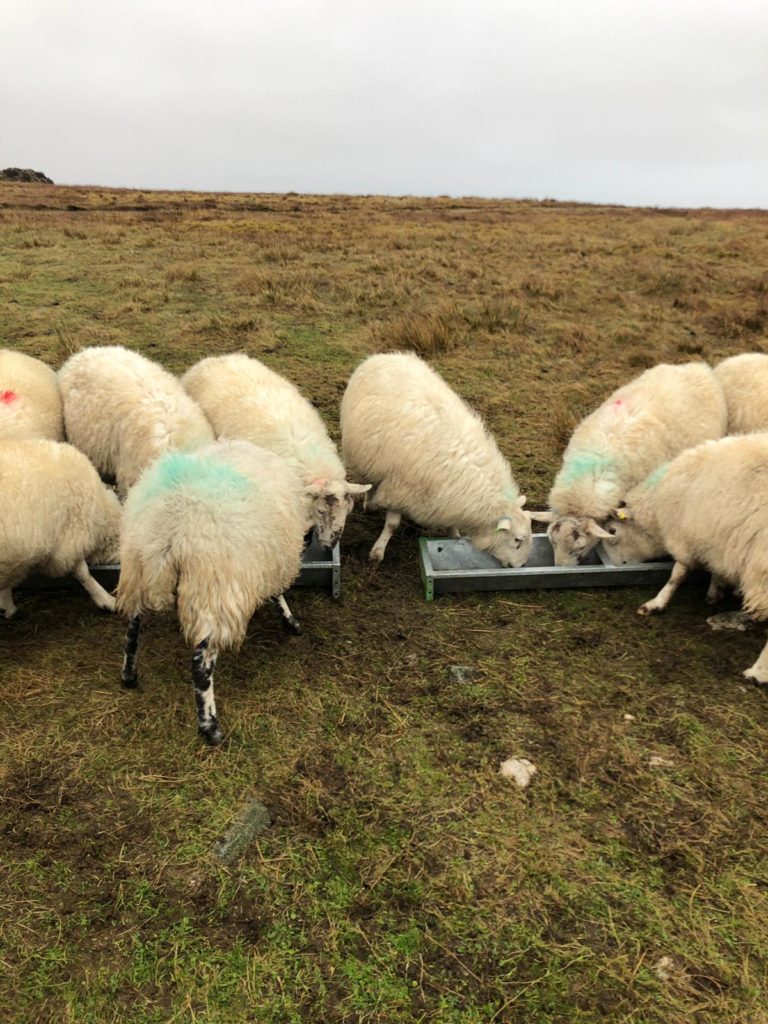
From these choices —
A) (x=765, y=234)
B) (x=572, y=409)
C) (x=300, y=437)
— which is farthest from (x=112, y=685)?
(x=765, y=234)

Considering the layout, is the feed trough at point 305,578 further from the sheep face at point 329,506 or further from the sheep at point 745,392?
the sheep at point 745,392

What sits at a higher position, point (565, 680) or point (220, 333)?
point (220, 333)

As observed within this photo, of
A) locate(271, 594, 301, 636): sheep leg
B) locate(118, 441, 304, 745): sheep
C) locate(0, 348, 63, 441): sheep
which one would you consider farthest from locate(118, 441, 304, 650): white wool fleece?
locate(0, 348, 63, 441): sheep

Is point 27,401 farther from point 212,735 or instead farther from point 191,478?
point 212,735

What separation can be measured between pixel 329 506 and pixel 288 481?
0.57 metres

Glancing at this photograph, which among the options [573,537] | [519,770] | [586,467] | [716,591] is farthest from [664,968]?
[586,467]

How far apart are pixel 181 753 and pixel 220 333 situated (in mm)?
8691

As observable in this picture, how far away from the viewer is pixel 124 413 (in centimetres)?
542

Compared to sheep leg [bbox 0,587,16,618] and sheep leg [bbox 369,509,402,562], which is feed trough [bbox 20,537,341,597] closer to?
sheep leg [bbox 0,587,16,618]

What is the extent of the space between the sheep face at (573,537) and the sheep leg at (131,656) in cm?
331

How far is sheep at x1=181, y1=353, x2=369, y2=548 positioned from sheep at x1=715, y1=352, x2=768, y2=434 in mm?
3812

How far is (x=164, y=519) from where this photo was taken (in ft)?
11.9

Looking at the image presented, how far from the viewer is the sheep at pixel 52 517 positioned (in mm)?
4227

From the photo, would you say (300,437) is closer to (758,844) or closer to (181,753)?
(181,753)
